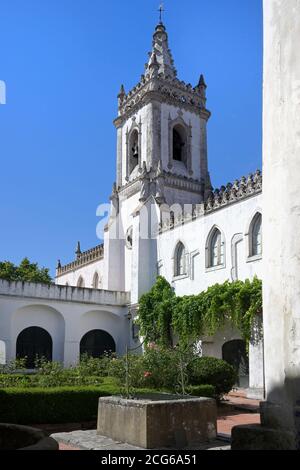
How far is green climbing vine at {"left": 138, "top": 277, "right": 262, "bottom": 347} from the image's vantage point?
70.5ft

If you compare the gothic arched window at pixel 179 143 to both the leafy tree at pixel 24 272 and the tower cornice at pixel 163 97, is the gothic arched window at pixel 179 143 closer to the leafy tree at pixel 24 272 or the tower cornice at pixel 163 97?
the tower cornice at pixel 163 97

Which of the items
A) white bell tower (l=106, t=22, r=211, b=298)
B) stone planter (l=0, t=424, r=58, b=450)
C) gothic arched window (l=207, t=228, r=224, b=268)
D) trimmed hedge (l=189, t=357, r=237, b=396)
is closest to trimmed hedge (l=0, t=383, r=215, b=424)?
trimmed hedge (l=189, t=357, r=237, b=396)

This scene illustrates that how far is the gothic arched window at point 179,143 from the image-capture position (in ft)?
120

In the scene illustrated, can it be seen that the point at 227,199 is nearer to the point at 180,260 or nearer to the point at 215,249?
the point at 215,249

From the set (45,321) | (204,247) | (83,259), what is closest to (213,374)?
(204,247)

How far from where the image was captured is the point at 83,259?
4250cm

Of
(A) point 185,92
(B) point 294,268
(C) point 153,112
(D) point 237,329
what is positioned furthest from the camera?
(A) point 185,92

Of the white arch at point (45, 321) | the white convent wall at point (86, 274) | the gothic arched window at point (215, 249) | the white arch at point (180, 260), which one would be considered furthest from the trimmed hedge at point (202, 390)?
the white convent wall at point (86, 274)

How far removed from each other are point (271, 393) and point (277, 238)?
1.51m

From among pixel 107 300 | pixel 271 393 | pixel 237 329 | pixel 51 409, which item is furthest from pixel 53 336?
pixel 271 393

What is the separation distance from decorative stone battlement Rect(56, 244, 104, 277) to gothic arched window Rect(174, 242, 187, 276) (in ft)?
36.6

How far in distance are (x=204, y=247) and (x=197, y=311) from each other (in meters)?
3.32
